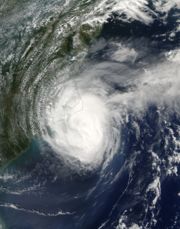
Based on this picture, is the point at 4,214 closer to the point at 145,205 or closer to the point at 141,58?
the point at 145,205

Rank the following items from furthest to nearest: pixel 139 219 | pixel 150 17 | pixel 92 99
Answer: pixel 150 17 < pixel 92 99 < pixel 139 219

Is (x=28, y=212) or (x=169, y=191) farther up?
(x=28, y=212)

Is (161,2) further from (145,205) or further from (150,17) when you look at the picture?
(145,205)

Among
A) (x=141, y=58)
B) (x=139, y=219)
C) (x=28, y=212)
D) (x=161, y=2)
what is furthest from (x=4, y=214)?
(x=161, y=2)

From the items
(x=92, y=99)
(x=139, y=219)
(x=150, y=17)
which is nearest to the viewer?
(x=139, y=219)

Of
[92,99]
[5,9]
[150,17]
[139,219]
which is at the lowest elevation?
[139,219]

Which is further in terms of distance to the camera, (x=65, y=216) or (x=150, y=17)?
(x=150, y=17)
